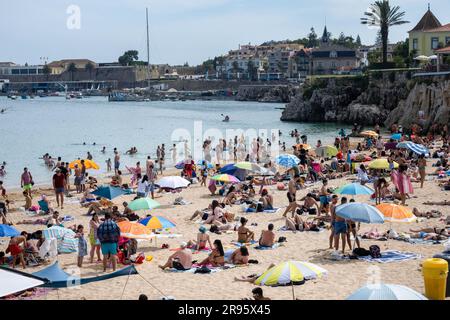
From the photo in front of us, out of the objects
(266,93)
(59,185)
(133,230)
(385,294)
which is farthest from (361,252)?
(266,93)

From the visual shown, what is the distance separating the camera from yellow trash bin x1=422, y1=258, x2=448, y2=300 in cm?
1104

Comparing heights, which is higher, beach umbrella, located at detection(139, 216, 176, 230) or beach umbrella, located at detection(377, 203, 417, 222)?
beach umbrella, located at detection(377, 203, 417, 222)

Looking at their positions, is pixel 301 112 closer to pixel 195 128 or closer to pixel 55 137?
pixel 195 128

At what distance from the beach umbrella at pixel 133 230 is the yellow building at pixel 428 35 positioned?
5202 cm

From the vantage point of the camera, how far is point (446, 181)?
77.7 feet

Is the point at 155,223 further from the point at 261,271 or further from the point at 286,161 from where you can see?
the point at 286,161

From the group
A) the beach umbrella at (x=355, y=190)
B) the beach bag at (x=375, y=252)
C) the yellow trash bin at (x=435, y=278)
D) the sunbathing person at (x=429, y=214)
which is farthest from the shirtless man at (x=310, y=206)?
the yellow trash bin at (x=435, y=278)

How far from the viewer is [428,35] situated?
215 feet

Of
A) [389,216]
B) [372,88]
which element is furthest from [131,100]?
[389,216]

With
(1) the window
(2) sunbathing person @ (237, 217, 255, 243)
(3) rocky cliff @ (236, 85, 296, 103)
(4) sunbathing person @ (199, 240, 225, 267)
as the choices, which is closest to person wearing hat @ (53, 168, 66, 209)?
(2) sunbathing person @ (237, 217, 255, 243)

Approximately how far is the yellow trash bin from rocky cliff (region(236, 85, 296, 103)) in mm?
119272

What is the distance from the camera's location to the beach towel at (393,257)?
14148 mm

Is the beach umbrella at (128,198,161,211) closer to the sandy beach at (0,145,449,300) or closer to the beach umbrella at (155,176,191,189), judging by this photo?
the sandy beach at (0,145,449,300)
